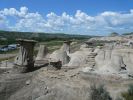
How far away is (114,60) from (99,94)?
9.71 meters

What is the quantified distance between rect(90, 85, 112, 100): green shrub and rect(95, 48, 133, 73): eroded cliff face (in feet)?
20.8

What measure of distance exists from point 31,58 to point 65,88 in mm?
7300

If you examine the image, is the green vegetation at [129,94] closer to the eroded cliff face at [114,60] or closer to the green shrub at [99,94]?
the green shrub at [99,94]

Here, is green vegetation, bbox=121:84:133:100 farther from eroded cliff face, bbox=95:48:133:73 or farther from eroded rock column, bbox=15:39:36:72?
eroded rock column, bbox=15:39:36:72

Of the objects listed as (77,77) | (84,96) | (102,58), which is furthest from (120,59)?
(84,96)

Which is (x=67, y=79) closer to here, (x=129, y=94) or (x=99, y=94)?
(x=99, y=94)

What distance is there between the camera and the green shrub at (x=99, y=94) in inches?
776

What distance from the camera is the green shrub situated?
19.7m

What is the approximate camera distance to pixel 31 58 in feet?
94.6

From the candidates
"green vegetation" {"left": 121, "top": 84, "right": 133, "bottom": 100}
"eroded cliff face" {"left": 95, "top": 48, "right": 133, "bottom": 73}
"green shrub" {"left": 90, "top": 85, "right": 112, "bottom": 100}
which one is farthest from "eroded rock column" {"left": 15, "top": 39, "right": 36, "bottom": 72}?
"green vegetation" {"left": 121, "top": 84, "right": 133, "bottom": 100}

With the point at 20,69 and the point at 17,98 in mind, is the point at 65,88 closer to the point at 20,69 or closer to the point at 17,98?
the point at 17,98

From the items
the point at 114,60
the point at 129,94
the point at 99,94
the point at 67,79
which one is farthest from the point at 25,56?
the point at 129,94

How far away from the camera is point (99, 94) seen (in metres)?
19.9

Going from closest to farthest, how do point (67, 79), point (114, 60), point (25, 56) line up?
point (67, 79), point (25, 56), point (114, 60)
